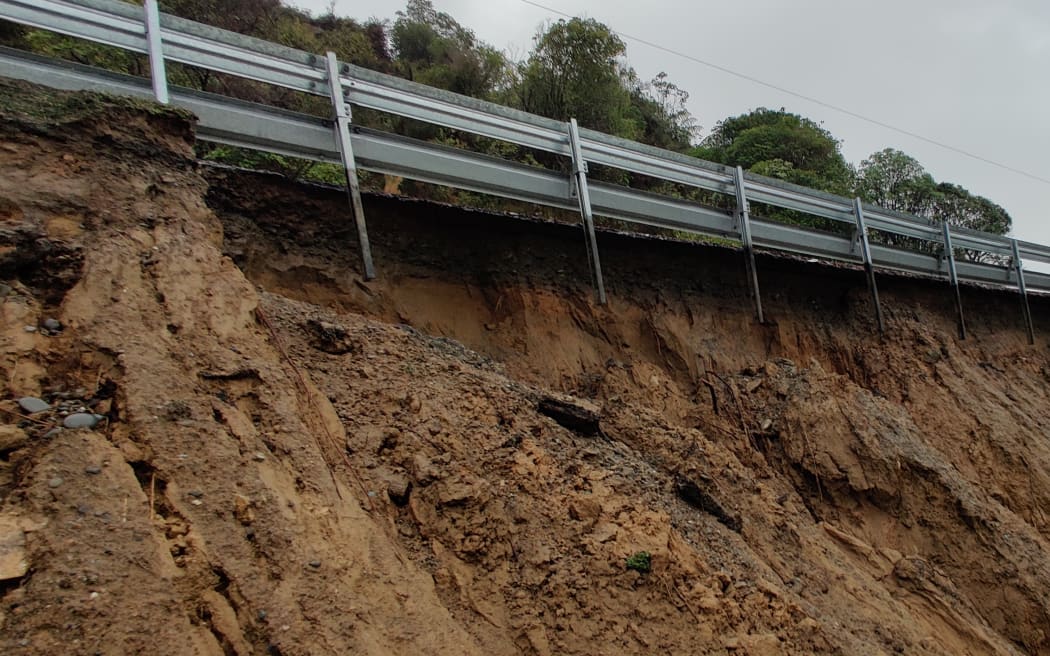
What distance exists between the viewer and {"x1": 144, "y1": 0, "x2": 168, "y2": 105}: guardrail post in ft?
15.6

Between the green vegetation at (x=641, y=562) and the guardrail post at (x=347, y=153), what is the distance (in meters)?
3.03

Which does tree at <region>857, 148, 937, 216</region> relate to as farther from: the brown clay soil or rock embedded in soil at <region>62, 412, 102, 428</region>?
rock embedded in soil at <region>62, 412, 102, 428</region>

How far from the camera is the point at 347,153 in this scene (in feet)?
18.2

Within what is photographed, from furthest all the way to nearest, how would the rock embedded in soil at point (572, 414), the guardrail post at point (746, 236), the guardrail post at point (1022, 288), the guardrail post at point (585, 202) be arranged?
the guardrail post at point (1022, 288), the guardrail post at point (746, 236), the guardrail post at point (585, 202), the rock embedded in soil at point (572, 414)

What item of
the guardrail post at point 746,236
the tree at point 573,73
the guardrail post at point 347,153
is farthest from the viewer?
the tree at point 573,73

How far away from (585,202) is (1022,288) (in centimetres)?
952

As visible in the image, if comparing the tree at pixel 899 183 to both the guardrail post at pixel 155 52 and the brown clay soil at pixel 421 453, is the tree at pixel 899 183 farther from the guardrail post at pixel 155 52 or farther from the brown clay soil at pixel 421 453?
the guardrail post at pixel 155 52

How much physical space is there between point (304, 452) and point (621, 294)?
16.3 feet

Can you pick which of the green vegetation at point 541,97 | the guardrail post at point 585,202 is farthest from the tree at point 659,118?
the guardrail post at point 585,202

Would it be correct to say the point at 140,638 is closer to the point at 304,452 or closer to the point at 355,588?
the point at 355,588

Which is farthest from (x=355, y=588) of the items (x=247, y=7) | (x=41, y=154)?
(x=247, y=7)

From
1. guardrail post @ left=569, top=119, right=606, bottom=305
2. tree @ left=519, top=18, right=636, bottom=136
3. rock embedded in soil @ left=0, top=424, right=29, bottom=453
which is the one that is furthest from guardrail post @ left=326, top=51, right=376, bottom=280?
tree @ left=519, top=18, right=636, bottom=136

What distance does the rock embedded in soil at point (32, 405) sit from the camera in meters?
2.71

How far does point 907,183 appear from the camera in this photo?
68.7 ft
